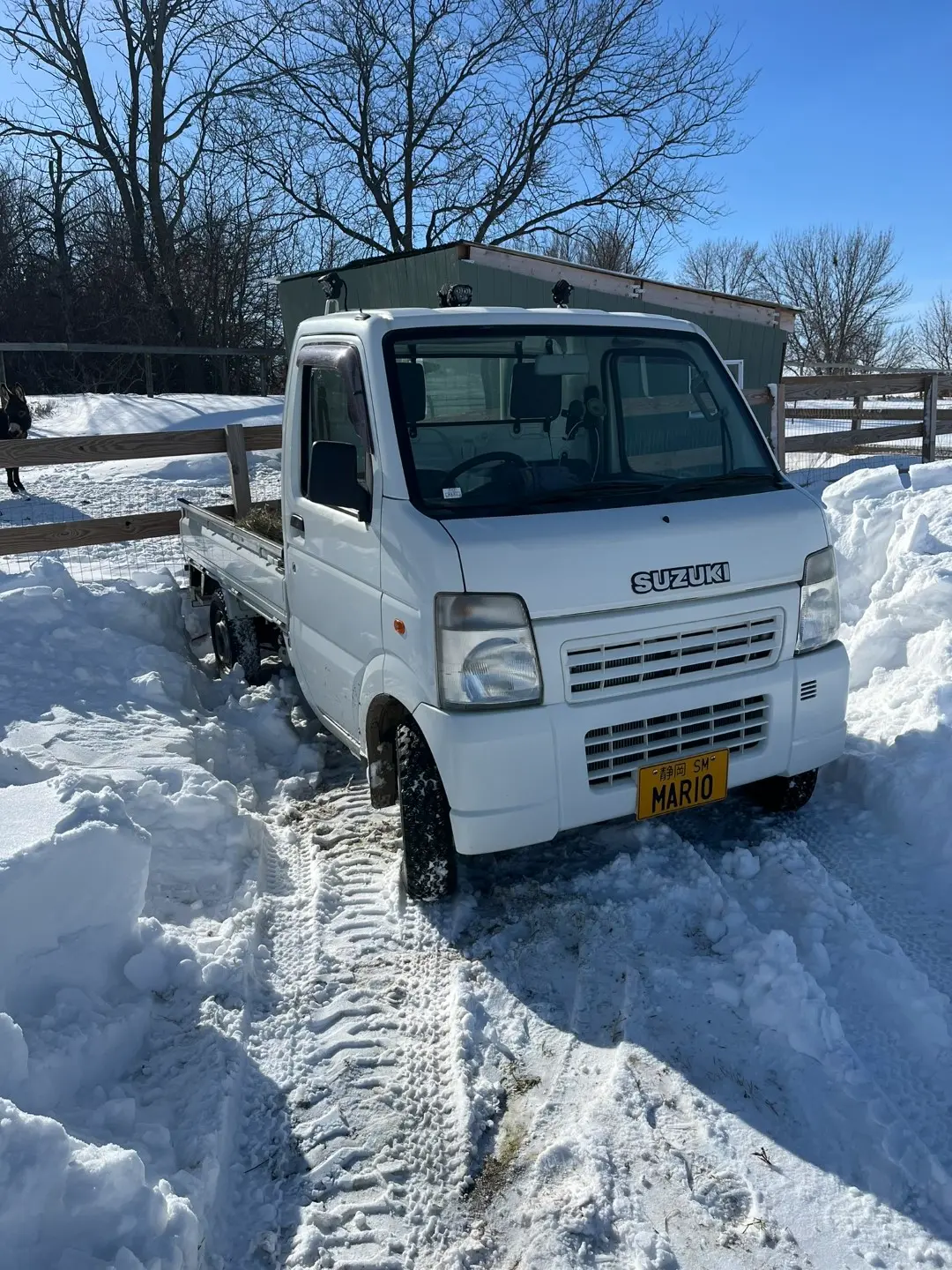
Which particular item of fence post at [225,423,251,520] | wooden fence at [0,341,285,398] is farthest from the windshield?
wooden fence at [0,341,285,398]

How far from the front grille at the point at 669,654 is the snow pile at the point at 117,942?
5.32ft

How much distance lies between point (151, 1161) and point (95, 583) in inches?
206

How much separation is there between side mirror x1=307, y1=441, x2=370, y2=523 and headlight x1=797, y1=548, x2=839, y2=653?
1.81m

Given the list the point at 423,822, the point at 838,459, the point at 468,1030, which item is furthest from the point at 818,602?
the point at 838,459

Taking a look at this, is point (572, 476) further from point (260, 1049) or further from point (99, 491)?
point (99, 491)

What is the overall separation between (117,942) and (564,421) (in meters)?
2.69

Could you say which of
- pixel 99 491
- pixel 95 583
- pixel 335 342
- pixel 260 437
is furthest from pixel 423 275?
pixel 335 342

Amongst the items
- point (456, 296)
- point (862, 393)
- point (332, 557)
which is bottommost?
point (332, 557)

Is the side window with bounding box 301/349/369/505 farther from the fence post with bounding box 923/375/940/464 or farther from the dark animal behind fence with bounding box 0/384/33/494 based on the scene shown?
the dark animal behind fence with bounding box 0/384/33/494

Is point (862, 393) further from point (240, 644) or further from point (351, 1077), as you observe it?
point (351, 1077)

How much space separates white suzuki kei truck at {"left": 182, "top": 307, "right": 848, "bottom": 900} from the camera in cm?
336

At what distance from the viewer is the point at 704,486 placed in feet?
12.7

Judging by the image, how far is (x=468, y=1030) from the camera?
3.09 meters

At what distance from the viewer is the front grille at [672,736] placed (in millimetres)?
3482
